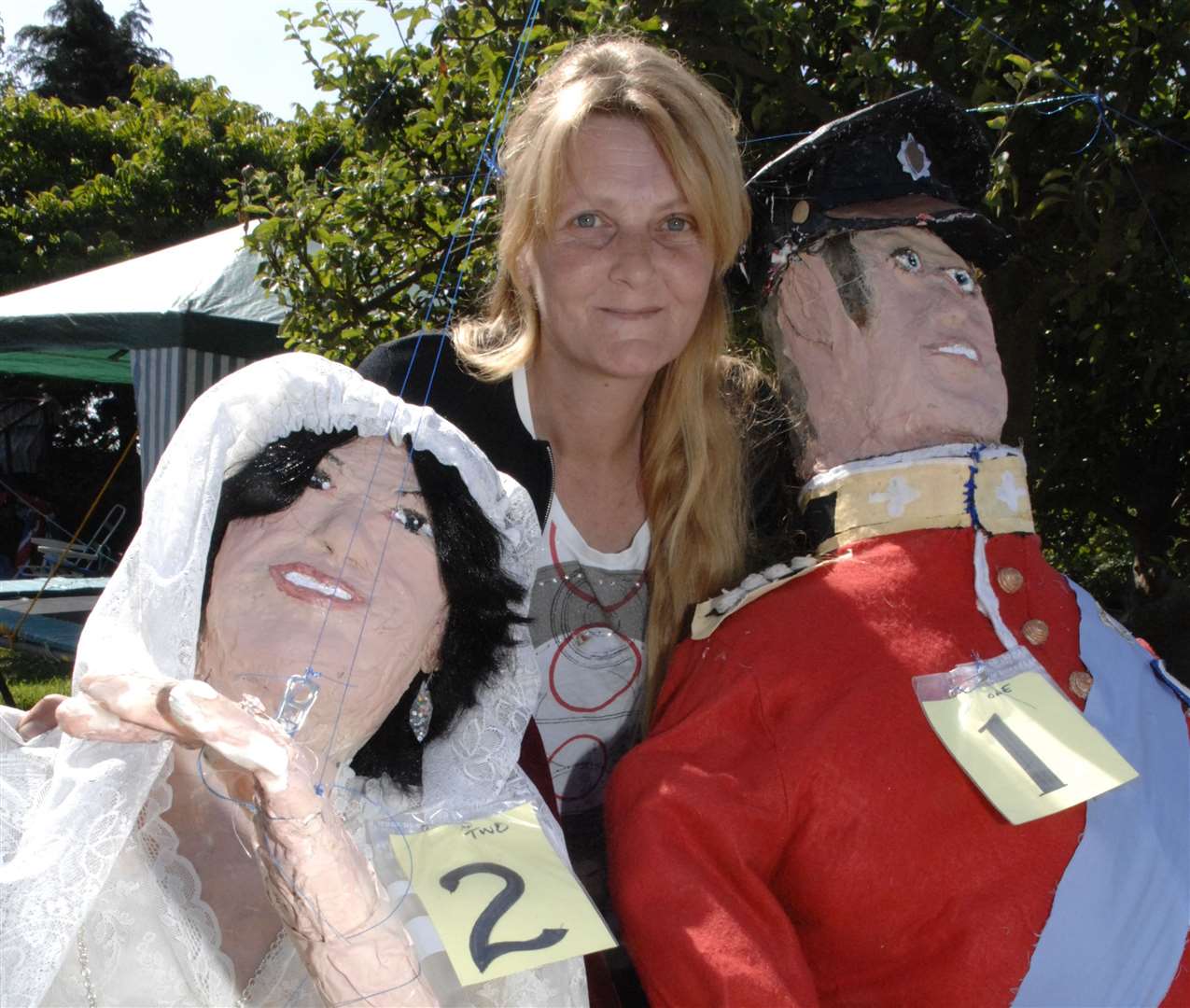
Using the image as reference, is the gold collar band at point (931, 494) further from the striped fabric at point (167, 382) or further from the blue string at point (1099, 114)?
the striped fabric at point (167, 382)

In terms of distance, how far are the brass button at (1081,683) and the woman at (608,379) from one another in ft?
1.84

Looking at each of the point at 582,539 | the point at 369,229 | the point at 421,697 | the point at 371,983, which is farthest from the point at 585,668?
the point at 369,229

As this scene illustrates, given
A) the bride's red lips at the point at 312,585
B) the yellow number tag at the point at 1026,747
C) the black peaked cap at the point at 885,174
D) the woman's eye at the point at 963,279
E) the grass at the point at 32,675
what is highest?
the black peaked cap at the point at 885,174

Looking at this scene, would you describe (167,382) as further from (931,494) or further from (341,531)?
(931,494)

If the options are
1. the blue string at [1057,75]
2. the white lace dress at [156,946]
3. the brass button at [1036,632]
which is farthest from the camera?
the blue string at [1057,75]

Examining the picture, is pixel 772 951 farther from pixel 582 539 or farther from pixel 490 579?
pixel 582 539

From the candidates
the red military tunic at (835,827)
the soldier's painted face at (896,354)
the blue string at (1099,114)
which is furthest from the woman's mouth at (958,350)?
the blue string at (1099,114)

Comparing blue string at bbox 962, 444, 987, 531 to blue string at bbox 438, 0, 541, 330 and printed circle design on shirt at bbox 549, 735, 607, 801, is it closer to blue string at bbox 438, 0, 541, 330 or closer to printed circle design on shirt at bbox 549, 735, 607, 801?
printed circle design on shirt at bbox 549, 735, 607, 801

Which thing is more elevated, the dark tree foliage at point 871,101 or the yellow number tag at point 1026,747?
the dark tree foliage at point 871,101

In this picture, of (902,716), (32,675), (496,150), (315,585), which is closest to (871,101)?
(496,150)

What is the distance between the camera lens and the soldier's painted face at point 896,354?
1.86 meters

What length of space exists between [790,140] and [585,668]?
1444 mm

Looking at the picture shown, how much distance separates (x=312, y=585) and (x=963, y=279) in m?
1.15

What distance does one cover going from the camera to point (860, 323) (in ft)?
6.31
